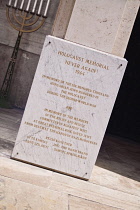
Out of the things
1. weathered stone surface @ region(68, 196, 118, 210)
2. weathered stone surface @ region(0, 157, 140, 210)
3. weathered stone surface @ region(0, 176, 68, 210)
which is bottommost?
weathered stone surface @ region(0, 157, 140, 210)

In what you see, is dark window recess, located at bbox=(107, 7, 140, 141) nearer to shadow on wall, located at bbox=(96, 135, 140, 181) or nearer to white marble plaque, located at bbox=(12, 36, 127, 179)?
shadow on wall, located at bbox=(96, 135, 140, 181)

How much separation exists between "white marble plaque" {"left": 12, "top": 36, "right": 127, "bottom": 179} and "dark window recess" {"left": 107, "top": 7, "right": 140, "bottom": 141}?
3.33 meters

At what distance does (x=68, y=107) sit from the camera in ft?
8.48

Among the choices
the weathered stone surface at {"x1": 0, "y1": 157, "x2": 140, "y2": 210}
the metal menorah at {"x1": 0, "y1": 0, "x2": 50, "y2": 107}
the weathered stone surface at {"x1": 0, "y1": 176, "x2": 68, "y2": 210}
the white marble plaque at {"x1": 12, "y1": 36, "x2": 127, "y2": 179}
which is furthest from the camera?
the metal menorah at {"x1": 0, "y1": 0, "x2": 50, "y2": 107}

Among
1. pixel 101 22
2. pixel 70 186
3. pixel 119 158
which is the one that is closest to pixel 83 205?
→ pixel 70 186

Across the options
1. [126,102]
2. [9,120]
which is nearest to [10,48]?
[9,120]

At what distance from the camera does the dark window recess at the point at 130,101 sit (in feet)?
19.4

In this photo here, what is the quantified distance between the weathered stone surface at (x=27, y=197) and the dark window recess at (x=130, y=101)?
3902 millimetres

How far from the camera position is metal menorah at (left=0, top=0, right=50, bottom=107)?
491 cm

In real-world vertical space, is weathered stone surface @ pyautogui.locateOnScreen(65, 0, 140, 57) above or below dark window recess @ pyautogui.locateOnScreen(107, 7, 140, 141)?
above

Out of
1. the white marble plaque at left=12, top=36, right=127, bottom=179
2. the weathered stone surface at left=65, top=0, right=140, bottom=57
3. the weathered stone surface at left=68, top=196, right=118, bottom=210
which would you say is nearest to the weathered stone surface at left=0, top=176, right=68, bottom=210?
the weathered stone surface at left=68, top=196, right=118, bottom=210

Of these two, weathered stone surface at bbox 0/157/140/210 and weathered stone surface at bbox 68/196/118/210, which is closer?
weathered stone surface at bbox 68/196/118/210

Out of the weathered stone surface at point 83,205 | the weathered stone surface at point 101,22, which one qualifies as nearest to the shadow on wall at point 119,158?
the weathered stone surface at point 83,205

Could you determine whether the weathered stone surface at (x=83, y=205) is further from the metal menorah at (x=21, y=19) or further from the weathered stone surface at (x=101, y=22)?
the metal menorah at (x=21, y=19)
